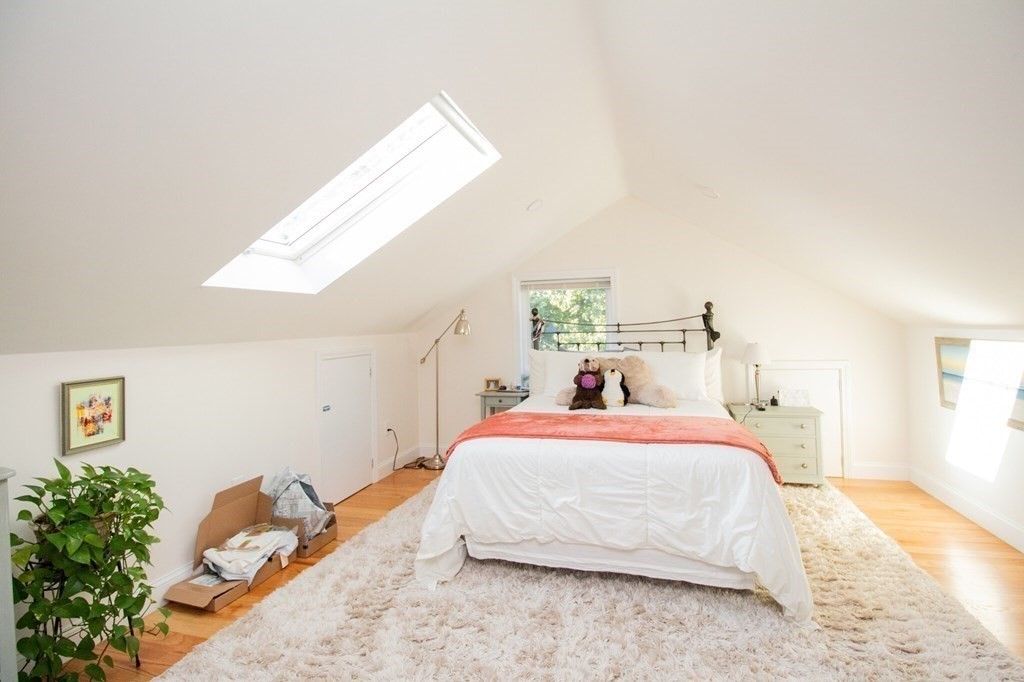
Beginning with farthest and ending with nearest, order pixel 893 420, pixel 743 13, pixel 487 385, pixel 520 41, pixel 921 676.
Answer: pixel 487 385
pixel 893 420
pixel 520 41
pixel 921 676
pixel 743 13

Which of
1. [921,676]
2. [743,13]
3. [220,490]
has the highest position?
[743,13]

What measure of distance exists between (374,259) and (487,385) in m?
2.15

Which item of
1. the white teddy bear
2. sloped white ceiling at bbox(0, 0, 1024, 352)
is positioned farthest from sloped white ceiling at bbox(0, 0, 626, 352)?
the white teddy bear

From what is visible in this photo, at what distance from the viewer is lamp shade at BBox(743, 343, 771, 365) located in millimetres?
3834

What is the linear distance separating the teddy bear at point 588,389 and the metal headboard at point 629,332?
1017mm

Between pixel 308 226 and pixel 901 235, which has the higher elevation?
pixel 308 226

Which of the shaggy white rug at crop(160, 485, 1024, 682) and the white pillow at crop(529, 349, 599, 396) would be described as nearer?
the shaggy white rug at crop(160, 485, 1024, 682)

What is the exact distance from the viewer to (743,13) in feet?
4.87

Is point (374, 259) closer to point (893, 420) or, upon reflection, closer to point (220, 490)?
point (220, 490)

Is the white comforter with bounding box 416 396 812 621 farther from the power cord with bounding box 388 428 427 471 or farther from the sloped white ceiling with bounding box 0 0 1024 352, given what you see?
the power cord with bounding box 388 428 427 471

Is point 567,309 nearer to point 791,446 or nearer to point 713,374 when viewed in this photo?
point 713,374

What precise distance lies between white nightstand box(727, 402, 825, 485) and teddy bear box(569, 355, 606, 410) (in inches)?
47.2

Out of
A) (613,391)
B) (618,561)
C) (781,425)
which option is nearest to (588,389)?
(613,391)

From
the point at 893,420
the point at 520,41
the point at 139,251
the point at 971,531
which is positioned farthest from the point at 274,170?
the point at 893,420
